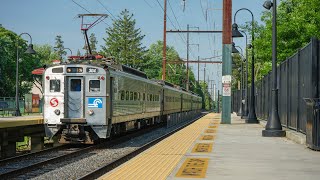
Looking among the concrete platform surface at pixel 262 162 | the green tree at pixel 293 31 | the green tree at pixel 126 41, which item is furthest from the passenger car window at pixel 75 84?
the green tree at pixel 126 41

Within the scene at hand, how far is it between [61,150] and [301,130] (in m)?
8.78

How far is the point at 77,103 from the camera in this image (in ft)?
62.5

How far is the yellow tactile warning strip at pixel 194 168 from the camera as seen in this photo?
424 inches

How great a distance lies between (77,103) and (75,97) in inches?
9.2

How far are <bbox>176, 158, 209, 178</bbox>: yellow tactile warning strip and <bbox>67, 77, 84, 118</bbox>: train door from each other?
6442mm

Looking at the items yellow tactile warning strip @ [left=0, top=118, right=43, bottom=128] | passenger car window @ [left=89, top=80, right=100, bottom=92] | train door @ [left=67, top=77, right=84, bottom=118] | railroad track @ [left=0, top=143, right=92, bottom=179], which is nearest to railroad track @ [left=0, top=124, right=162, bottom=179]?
railroad track @ [left=0, top=143, right=92, bottom=179]

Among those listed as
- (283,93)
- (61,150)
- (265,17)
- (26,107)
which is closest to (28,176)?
(61,150)

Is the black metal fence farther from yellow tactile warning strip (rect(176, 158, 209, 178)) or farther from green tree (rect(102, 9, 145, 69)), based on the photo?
green tree (rect(102, 9, 145, 69))

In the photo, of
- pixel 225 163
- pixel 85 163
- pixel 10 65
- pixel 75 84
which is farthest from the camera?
pixel 10 65

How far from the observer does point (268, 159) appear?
45.2ft

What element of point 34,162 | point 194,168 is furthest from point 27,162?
point 194,168

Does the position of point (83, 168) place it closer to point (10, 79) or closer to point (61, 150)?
point (61, 150)

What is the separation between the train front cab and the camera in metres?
18.9

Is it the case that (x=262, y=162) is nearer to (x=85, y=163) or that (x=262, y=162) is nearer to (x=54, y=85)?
(x=85, y=163)
